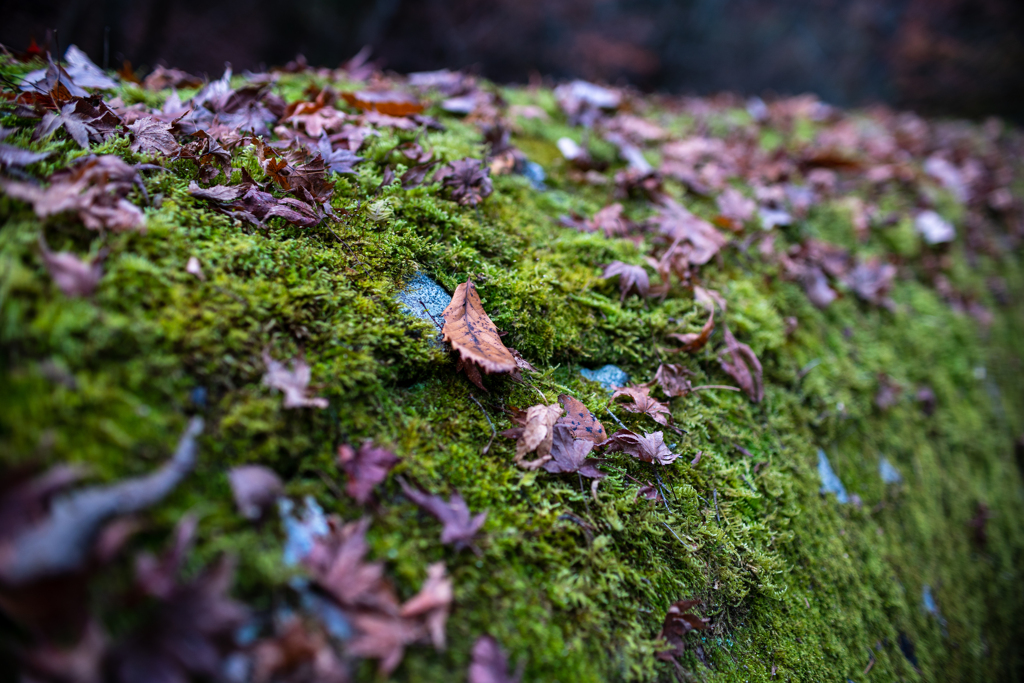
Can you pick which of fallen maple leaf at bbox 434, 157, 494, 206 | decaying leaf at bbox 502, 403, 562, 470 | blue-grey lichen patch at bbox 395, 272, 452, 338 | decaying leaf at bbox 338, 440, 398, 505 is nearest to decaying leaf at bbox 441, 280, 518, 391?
blue-grey lichen patch at bbox 395, 272, 452, 338

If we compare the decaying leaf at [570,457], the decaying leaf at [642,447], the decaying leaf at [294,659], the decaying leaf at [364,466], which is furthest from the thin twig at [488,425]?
the decaying leaf at [294,659]

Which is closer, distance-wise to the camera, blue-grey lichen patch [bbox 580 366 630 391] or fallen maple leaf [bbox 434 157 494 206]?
blue-grey lichen patch [bbox 580 366 630 391]

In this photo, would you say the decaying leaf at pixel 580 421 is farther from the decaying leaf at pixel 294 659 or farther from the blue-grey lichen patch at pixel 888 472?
the blue-grey lichen patch at pixel 888 472

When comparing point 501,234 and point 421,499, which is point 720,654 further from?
point 501,234

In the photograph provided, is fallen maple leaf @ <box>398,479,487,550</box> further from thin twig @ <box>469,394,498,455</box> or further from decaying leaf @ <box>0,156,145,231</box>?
decaying leaf @ <box>0,156,145,231</box>

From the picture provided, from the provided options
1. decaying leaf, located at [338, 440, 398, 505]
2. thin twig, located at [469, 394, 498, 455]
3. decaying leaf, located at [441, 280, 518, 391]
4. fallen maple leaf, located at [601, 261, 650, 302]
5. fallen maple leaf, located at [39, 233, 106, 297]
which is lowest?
thin twig, located at [469, 394, 498, 455]

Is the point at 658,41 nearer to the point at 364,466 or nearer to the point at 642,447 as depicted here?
the point at 642,447

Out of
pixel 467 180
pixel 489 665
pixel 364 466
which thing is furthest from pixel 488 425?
pixel 467 180

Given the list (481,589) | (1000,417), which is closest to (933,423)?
(1000,417)
